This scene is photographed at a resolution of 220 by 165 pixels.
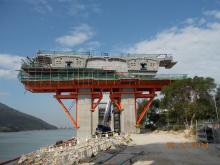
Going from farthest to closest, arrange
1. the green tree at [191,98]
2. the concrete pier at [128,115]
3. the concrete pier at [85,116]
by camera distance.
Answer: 1. the concrete pier at [128,115]
2. the concrete pier at [85,116]
3. the green tree at [191,98]

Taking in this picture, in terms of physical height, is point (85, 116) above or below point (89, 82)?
below

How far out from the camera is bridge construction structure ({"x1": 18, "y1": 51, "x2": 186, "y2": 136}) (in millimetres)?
71875

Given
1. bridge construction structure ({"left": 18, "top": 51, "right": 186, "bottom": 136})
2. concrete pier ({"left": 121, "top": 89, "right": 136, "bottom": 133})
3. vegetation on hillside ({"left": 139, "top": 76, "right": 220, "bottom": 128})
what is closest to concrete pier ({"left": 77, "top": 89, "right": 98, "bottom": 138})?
bridge construction structure ({"left": 18, "top": 51, "right": 186, "bottom": 136})

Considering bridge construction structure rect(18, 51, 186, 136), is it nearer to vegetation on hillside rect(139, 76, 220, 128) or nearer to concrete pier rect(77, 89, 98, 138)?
concrete pier rect(77, 89, 98, 138)

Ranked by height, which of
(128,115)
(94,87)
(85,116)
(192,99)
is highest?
(94,87)

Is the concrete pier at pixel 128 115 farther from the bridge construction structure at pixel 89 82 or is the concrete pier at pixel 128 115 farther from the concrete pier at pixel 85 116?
the concrete pier at pixel 85 116

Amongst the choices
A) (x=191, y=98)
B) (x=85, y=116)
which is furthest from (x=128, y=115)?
(x=191, y=98)

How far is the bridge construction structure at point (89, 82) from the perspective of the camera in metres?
71.9

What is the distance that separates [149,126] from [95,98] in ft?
74.4

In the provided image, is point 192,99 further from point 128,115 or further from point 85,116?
point 85,116

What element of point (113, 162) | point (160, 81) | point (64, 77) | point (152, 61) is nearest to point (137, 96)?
point (160, 81)

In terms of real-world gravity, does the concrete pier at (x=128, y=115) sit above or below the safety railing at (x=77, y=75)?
below

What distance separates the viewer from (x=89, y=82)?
238 feet

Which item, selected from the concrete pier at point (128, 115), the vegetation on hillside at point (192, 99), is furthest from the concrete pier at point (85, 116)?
the vegetation on hillside at point (192, 99)
